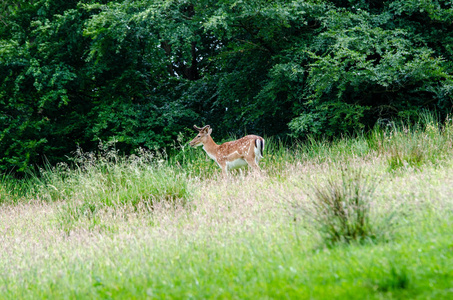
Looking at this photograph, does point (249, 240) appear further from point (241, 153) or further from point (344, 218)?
point (241, 153)

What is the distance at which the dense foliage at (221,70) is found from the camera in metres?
11.4

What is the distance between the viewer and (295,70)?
1146cm

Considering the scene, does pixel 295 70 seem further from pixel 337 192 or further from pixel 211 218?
pixel 337 192

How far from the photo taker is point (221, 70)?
1636 cm

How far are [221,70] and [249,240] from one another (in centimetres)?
1214

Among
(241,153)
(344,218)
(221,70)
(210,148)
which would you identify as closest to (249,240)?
(344,218)

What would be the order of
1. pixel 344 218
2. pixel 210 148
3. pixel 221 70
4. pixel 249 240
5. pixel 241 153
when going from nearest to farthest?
pixel 344 218, pixel 249 240, pixel 241 153, pixel 210 148, pixel 221 70

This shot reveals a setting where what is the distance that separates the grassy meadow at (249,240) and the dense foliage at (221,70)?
11.5 feet

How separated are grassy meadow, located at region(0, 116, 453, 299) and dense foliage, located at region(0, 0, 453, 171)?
352 cm

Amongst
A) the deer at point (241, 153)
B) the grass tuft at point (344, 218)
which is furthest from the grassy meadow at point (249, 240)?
the deer at point (241, 153)

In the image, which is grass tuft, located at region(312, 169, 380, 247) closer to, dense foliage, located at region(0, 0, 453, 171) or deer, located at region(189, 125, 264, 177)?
deer, located at region(189, 125, 264, 177)

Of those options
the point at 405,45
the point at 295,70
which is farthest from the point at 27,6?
the point at 405,45

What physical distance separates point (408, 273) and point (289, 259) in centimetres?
109

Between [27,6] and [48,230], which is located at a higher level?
[27,6]
